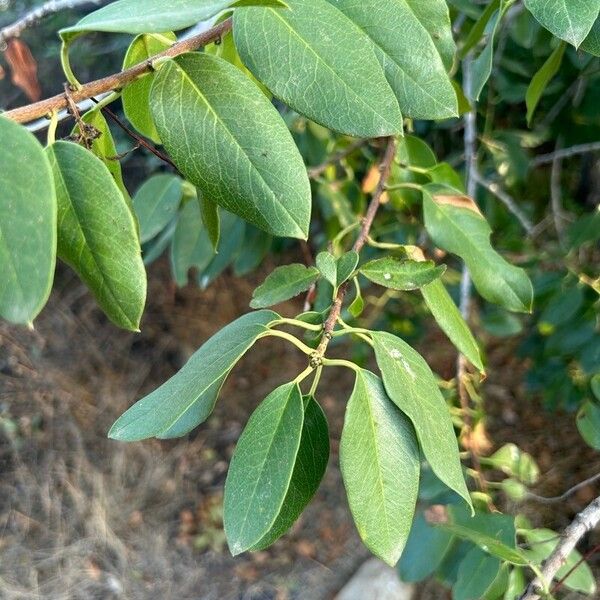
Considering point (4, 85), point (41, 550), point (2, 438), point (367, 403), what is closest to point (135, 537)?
point (41, 550)

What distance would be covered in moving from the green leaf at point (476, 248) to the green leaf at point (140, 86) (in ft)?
1.04

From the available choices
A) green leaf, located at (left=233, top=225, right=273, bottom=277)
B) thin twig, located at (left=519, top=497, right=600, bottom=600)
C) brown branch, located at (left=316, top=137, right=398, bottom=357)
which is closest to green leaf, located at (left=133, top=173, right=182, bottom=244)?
green leaf, located at (left=233, top=225, right=273, bottom=277)

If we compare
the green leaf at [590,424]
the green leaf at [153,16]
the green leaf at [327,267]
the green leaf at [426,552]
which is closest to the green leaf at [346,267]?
the green leaf at [327,267]

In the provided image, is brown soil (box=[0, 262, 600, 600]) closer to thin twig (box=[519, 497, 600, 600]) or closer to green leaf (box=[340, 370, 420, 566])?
thin twig (box=[519, 497, 600, 600])

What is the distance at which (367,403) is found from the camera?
0.50 meters

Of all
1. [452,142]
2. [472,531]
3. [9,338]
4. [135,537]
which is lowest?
[135,537]

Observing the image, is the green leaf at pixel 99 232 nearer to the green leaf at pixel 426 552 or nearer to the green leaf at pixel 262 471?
the green leaf at pixel 262 471

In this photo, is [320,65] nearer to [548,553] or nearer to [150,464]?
[548,553]

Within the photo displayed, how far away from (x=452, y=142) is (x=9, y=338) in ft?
5.61

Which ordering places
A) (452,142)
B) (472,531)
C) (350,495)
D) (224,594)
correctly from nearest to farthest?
(350,495), (472,531), (452,142), (224,594)

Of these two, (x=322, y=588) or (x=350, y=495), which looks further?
(x=322, y=588)

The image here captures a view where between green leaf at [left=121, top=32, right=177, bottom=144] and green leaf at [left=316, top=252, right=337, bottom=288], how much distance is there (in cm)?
18

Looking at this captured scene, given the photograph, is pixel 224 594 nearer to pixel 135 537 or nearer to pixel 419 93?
pixel 135 537

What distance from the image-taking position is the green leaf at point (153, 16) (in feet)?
1.33
